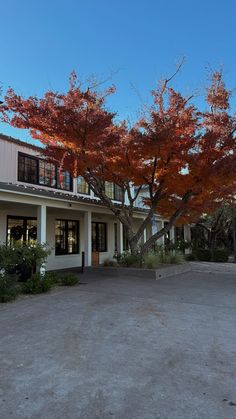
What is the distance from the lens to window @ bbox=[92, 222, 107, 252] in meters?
18.0

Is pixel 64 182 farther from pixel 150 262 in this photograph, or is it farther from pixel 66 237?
pixel 150 262

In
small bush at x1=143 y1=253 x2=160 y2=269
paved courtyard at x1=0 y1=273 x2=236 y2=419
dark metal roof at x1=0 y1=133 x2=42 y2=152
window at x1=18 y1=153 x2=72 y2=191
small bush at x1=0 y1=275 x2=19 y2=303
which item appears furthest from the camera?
window at x1=18 y1=153 x2=72 y2=191

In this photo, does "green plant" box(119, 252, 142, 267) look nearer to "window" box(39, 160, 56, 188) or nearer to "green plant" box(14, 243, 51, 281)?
"green plant" box(14, 243, 51, 281)

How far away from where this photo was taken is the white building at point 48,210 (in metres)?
11.6

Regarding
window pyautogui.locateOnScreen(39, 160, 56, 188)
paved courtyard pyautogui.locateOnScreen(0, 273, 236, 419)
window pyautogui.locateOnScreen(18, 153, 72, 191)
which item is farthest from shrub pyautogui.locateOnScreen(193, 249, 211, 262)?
paved courtyard pyautogui.locateOnScreen(0, 273, 236, 419)

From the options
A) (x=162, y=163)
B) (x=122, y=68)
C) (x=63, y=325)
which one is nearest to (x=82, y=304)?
(x=63, y=325)

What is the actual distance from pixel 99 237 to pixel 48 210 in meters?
4.70

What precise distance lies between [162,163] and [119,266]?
4.69m

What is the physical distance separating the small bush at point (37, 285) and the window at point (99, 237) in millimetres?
8014

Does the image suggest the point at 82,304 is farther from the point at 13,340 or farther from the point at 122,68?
the point at 122,68

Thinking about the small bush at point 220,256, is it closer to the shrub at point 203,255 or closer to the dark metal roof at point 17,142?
the shrub at point 203,255

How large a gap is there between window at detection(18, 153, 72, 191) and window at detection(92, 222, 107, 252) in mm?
2848

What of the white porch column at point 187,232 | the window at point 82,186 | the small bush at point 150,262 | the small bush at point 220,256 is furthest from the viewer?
the white porch column at point 187,232

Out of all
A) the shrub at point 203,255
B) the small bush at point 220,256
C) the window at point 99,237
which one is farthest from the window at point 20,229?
the small bush at point 220,256
